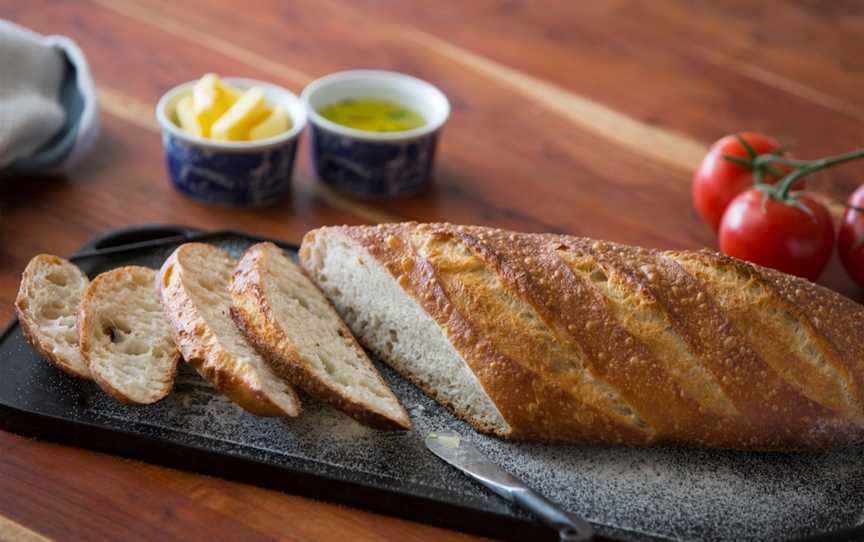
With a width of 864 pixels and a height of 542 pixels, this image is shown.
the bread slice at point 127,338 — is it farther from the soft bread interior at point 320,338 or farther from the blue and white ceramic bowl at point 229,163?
the blue and white ceramic bowl at point 229,163

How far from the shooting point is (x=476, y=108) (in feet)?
15.2

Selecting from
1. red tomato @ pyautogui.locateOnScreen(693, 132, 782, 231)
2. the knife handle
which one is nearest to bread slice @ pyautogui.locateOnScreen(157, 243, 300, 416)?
the knife handle

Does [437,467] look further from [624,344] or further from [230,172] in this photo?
[230,172]

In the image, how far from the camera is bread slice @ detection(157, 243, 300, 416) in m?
2.69

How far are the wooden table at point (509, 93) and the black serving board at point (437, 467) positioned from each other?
21 cm

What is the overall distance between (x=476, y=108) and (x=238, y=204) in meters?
1.22

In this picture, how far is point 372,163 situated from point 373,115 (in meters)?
0.24

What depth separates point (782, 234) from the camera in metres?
3.57

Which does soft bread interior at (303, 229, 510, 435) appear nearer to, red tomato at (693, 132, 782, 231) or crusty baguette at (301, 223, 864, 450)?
crusty baguette at (301, 223, 864, 450)

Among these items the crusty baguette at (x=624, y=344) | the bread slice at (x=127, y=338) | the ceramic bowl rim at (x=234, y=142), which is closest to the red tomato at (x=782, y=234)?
the crusty baguette at (x=624, y=344)

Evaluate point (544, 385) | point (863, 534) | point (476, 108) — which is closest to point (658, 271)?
point (544, 385)

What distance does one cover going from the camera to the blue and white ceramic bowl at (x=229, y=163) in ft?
12.3

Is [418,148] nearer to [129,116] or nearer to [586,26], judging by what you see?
[129,116]

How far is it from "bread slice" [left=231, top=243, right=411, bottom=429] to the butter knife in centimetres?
11
